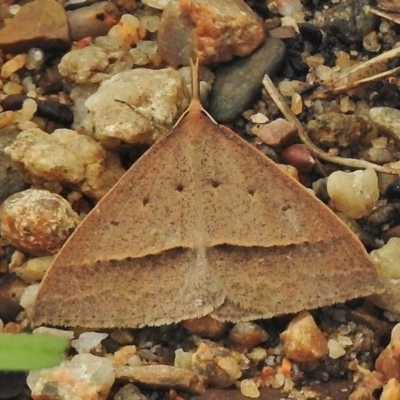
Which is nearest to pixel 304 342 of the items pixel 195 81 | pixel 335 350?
pixel 335 350

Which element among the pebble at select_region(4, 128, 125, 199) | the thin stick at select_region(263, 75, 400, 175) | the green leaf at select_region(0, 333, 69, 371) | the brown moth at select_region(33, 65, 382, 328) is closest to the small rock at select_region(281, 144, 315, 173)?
the thin stick at select_region(263, 75, 400, 175)

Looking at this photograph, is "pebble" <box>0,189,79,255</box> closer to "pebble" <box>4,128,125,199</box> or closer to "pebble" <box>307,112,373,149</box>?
"pebble" <box>4,128,125,199</box>

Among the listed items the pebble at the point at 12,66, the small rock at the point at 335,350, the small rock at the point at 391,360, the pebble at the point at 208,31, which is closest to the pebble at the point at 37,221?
the pebble at the point at 12,66

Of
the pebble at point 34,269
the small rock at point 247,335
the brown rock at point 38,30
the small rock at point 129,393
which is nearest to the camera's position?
the small rock at point 129,393

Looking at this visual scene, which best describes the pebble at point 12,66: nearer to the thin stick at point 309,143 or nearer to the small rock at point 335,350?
the thin stick at point 309,143

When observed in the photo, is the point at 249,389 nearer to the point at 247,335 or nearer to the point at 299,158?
the point at 247,335

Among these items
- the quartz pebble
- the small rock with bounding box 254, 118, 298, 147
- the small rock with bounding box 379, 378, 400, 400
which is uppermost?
the small rock with bounding box 254, 118, 298, 147
